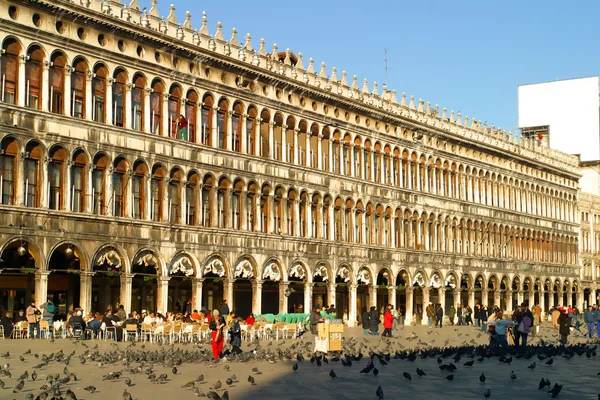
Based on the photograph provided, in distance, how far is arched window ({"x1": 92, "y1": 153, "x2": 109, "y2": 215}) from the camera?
4006 cm

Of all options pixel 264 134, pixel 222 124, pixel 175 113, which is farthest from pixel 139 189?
pixel 264 134

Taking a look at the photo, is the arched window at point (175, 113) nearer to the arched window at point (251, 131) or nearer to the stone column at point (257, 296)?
the arched window at point (251, 131)

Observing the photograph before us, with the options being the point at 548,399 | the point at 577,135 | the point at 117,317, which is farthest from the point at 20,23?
the point at 577,135

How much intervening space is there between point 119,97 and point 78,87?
236cm

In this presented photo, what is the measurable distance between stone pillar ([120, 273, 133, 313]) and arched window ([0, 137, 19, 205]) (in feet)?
20.6

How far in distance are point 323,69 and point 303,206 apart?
804cm

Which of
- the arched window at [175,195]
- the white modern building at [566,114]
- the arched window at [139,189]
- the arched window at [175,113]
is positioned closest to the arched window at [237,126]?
the arched window at [175,113]

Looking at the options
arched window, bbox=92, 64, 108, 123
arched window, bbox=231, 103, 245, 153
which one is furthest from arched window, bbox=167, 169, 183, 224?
arched window, bbox=92, 64, 108, 123

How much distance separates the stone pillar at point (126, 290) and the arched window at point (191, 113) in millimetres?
7740

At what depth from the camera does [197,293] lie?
44.6 meters

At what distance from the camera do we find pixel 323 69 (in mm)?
55062

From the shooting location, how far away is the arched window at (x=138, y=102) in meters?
42.5

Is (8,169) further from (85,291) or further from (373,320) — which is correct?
(373,320)

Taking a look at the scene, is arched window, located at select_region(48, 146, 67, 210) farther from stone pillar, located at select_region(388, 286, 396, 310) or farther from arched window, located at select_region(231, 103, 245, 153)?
stone pillar, located at select_region(388, 286, 396, 310)
